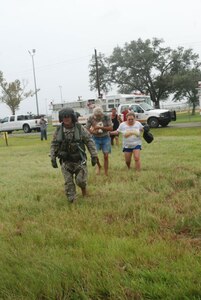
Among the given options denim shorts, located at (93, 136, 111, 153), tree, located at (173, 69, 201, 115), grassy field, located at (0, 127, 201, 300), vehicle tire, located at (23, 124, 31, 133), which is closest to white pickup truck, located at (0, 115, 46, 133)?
vehicle tire, located at (23, 124, 31, 133)

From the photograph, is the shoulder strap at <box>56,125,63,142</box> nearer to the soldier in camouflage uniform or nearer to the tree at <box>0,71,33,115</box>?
the soldier in camouflage uniform

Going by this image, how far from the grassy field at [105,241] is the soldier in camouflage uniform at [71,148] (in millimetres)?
387

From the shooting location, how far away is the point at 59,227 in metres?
5.03

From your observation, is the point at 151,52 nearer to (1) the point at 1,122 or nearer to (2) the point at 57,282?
(1) the point at 1,122

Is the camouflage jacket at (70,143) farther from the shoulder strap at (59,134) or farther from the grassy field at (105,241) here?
the grassy field at (105,241)

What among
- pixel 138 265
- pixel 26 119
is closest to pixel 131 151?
pixel 138 265

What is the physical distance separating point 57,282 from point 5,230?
1833 millimetres

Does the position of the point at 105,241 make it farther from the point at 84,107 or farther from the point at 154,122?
the point at 84,107

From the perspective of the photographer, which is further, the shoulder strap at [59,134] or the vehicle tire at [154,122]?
the vehicle tire at [154,122]

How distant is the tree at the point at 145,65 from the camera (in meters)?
54.5

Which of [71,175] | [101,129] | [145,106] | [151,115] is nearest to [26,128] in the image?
[145,106]

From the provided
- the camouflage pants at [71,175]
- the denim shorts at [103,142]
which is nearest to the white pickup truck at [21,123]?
the denim shorts at [103,142]

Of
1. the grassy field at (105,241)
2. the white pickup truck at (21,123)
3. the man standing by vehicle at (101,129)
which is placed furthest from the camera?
the white pickup truck at (21,123)

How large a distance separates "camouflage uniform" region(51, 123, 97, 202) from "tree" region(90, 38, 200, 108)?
161 feet
